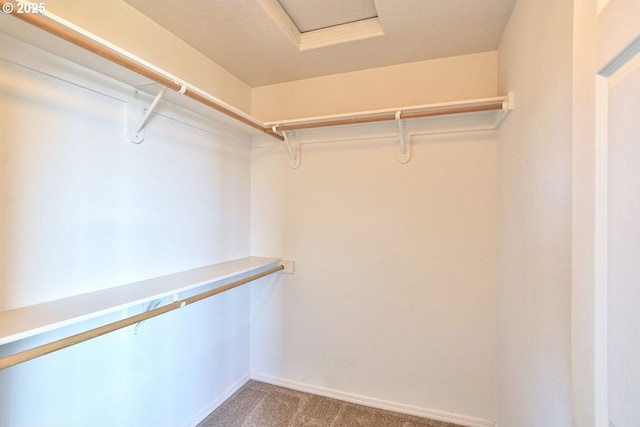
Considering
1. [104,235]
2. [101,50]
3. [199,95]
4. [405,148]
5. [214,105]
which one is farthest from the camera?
[405,148]

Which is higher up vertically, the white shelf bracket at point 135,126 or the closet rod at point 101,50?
the closet rod at point 101,50

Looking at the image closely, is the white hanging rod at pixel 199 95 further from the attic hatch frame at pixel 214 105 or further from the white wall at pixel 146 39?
the white wall at pixel 146 39

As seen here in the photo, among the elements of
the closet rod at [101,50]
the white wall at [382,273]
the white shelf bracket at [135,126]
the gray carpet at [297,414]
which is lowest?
the gray carpet at [297,414]

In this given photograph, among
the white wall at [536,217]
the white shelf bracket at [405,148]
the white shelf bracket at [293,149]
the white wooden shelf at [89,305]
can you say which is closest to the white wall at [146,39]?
the white shelf bracket at [293,149]

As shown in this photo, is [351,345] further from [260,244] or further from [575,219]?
[575,219]

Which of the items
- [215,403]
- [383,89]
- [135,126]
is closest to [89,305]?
[135,126]

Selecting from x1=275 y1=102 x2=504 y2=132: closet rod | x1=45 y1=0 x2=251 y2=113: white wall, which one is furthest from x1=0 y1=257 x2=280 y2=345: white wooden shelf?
x1=45 y1=0 x2=251 y2=113: white wall

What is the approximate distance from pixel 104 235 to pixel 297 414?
1.61 metres

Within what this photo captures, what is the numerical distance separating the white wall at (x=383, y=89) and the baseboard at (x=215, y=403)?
2072mm

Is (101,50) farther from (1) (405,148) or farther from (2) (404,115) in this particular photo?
(1) (405,148)

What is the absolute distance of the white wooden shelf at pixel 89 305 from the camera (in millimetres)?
864

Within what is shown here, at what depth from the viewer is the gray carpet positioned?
1802 millimetres

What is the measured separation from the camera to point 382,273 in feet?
6.41

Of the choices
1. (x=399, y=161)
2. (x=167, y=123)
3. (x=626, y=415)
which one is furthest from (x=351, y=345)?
(x=167, y=123)
